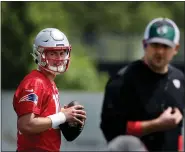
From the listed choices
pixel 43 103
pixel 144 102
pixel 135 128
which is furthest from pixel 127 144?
pixel 43 103

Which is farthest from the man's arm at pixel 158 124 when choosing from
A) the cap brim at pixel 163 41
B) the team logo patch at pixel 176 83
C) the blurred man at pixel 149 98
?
the cap brim at pixel 163 41

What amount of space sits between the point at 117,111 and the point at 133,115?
0.46 feet

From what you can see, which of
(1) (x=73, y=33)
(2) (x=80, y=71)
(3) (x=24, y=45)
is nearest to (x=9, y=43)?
(3) (x=24, y=45)

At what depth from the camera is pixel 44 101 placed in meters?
4.77

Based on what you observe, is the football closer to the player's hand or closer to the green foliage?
the player's hand

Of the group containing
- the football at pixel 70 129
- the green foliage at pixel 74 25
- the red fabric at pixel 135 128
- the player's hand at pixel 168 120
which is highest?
the football at pixel 70 129

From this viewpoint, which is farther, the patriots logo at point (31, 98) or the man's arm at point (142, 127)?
the man's arm at point (142, 127)

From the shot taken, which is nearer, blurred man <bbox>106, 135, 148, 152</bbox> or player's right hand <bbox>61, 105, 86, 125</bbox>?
player's right hand <bbox>61, 105, 86, 125</bbox>

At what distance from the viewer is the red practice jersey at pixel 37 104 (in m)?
4.68

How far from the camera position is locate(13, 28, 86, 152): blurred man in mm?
4660

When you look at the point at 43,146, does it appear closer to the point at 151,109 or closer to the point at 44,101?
the point at 44,101

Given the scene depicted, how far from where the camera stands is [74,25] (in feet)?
85.8

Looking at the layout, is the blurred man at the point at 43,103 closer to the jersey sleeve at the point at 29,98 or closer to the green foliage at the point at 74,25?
the jersey sleeve at the point at 29,98

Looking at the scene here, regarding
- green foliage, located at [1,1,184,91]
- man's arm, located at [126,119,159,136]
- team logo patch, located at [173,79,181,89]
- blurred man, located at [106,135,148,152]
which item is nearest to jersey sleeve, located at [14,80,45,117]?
man's arm, located at [126,119,159,136]
